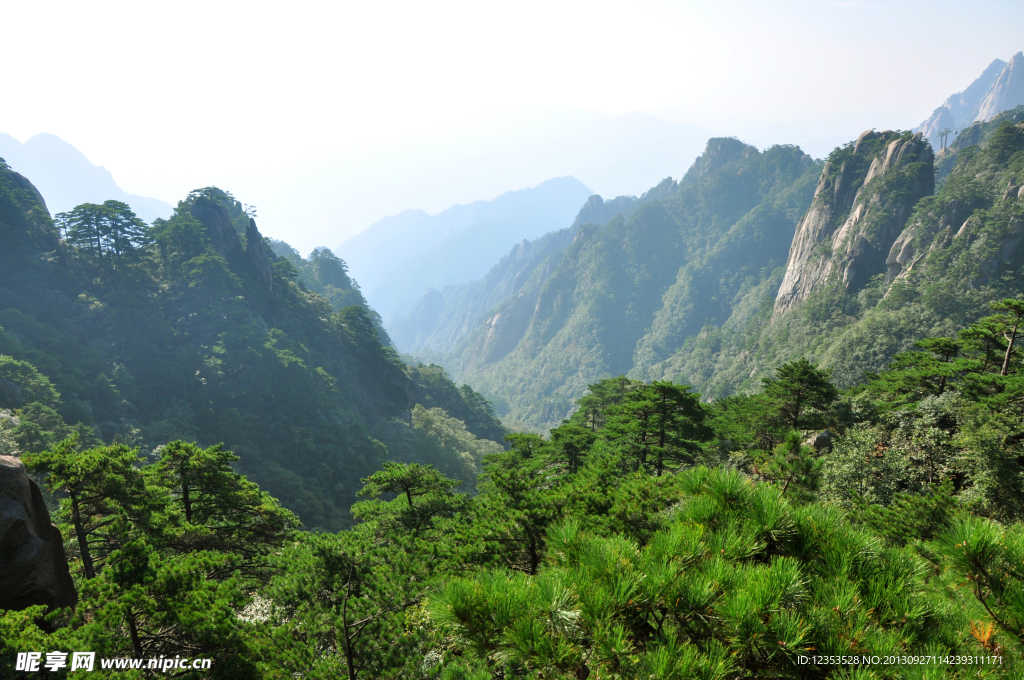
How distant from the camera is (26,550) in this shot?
809cm

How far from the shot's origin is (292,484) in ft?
113

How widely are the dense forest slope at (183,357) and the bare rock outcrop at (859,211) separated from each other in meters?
63.5

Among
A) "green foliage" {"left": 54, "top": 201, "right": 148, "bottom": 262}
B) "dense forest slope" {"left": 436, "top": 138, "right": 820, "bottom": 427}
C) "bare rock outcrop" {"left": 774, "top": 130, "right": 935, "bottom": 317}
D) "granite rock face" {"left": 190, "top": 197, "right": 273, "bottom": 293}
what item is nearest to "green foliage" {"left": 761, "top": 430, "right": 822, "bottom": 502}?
"green foliage" {"left": 54, "top": 201, "right": 148, "bottom": 262}

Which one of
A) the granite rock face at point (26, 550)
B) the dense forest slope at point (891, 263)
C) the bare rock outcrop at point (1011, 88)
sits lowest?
the granite rock face at point (26, 550)

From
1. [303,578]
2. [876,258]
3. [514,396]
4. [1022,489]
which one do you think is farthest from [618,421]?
[514,396]

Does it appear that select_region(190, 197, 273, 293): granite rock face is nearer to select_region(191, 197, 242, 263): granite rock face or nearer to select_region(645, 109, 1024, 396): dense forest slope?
select_region(191, 197, 242, 263): granite rock face

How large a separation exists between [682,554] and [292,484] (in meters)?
38.2

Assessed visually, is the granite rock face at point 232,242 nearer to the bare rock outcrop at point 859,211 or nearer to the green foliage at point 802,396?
the green foliage at point 802,396

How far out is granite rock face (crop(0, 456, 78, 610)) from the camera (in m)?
7.88

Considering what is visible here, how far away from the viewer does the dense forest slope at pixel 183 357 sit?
3344 centimetres

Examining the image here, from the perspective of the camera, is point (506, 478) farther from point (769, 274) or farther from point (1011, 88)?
point (1011, 88)

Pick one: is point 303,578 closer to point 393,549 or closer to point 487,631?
point 393,549

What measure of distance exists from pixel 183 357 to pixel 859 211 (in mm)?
93409

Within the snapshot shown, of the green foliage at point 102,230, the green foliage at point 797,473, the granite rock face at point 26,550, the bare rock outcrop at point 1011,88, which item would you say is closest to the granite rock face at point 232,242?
the green foliage at point 102,230
